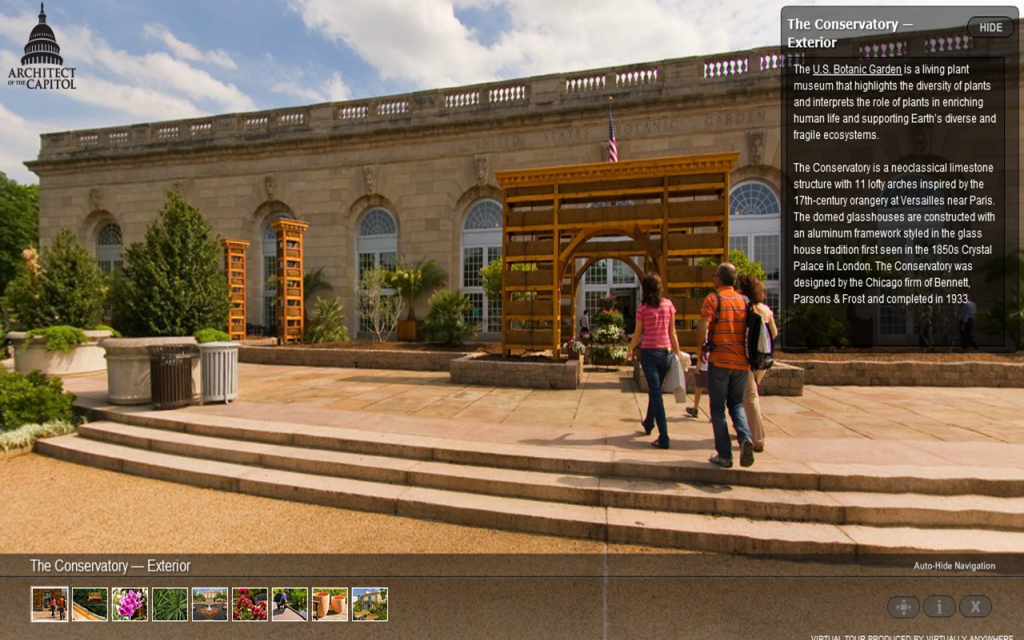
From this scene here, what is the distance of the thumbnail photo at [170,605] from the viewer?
2.87 metres

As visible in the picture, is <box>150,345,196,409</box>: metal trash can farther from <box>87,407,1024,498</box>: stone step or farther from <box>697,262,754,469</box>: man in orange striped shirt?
<box>697,262,754,469</box>: man in orange striped shirt

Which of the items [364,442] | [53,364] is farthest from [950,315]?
[53,364]

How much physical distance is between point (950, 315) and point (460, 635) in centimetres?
1865

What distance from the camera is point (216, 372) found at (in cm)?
758

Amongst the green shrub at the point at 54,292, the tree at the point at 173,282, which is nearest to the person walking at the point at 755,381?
the tree at the point at 173,282

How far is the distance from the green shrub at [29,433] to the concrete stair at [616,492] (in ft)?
5.00

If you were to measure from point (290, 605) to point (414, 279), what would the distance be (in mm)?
17109

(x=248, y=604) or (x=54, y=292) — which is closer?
(x=248, y=604)

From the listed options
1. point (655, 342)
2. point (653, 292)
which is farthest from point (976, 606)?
point (653, 292)

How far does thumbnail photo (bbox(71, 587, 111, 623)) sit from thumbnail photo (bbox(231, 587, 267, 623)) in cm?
82

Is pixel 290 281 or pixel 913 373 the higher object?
pixel 290 281

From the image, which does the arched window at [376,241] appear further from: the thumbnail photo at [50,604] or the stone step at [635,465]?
the thumbnail photo at [50,604]

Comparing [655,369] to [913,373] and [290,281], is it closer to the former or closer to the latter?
[913,373]

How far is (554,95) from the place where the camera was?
19.6m
